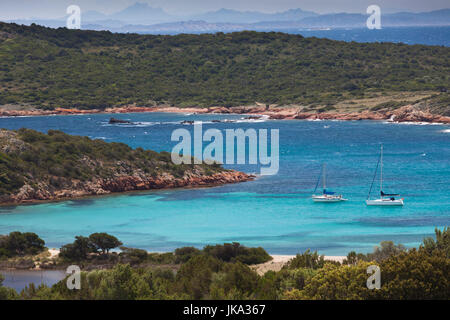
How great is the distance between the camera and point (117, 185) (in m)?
42.6

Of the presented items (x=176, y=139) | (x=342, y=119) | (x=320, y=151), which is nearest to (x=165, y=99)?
(x=342, y=119)

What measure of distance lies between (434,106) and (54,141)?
61.0m

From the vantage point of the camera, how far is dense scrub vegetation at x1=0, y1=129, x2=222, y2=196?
131ft

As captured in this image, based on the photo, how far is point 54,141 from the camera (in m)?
45.1

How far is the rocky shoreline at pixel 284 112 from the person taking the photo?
9431 cm

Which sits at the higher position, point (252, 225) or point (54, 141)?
point (54, 141)

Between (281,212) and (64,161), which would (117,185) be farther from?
(281,212)

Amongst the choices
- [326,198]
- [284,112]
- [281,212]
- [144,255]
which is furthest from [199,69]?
[144,255]

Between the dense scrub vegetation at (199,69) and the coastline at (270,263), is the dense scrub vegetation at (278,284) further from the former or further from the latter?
the dense scrub vegetation at (199,69)

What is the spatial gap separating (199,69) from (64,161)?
95.9 metres

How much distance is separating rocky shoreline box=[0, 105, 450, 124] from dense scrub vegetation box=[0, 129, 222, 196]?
172 feet

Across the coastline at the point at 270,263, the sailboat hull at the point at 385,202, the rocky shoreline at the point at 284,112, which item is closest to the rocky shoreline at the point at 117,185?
the sailboat hull at the point at 385,202

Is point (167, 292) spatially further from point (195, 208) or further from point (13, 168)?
point (13, 168)

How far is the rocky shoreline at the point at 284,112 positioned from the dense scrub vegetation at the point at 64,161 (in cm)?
5240
